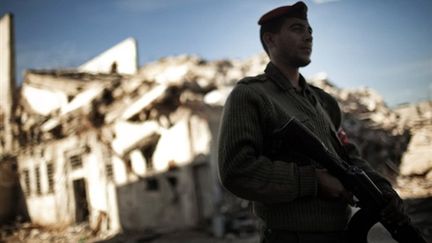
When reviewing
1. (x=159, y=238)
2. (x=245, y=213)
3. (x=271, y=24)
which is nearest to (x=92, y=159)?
(x=159, y=238)

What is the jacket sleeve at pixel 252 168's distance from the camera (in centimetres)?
141

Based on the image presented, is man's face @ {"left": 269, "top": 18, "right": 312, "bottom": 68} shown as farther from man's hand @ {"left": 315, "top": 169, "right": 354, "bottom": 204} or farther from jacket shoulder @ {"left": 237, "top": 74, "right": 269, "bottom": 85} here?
man's hand @ {"left": 315, "top": 169, "right": 354, "bottom": 204}

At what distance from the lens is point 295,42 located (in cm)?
175

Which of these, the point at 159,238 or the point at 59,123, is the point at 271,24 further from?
the point at 59,123

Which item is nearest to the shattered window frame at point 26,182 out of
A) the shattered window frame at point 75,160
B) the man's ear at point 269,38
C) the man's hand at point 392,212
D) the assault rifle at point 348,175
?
the shattered window frame at point 75,160

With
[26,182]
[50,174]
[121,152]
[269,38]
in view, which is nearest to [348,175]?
[269,38]

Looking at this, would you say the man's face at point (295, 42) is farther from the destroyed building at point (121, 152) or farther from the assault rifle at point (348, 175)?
the destroyed building at point (121, 152)

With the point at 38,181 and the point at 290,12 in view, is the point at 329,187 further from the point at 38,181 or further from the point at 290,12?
the point at 38,181

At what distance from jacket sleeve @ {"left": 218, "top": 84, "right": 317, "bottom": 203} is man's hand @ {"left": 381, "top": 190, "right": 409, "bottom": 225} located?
338mm

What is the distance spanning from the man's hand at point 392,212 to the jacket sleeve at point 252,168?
338 mm

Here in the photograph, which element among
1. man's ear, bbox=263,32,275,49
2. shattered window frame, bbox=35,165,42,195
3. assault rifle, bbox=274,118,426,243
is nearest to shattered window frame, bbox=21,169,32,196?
shattered window frame, bbox=35,165,42,195

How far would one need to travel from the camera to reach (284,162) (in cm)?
147

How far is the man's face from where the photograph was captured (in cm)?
175

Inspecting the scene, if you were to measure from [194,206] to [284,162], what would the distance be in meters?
7.97
